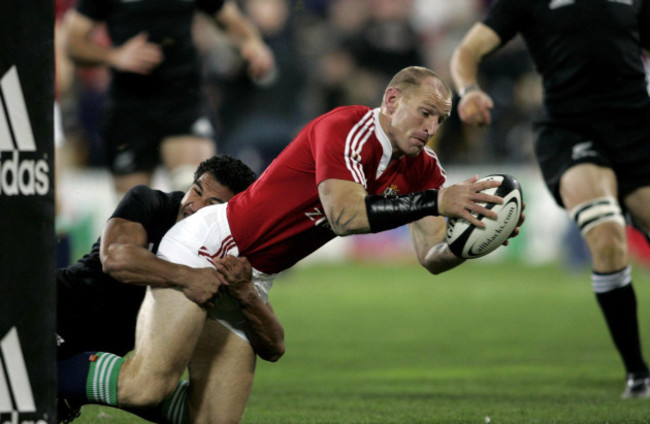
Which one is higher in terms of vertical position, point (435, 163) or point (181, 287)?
point (435, 163)

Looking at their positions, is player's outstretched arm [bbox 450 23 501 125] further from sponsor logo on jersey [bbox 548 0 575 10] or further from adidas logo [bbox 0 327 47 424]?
adidas logo [bbox 0 327 47 424]

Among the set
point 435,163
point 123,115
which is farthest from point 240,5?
point 435,163

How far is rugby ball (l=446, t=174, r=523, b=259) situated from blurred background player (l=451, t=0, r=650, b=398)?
5.75 ft

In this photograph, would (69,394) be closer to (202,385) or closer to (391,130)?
(202,385)

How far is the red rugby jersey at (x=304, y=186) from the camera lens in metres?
4.43

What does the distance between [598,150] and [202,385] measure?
287 centimetres

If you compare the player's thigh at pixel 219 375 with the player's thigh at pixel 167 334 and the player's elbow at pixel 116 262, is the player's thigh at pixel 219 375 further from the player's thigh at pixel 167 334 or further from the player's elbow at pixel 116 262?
the player's elbow at pixel 116 262

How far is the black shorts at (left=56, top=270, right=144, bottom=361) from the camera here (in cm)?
481

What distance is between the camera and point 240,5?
49.7 feet

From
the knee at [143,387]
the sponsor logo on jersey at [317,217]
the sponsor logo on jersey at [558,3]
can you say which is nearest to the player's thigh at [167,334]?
the knee at [143,387]

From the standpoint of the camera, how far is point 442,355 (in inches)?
303

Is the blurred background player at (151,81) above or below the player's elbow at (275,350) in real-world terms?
above

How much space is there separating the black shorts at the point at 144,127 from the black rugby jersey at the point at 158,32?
105 millimetres

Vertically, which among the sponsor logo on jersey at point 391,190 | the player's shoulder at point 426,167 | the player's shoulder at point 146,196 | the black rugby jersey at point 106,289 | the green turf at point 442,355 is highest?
the player's shoulder at point 426,167
